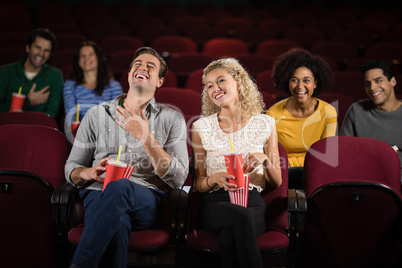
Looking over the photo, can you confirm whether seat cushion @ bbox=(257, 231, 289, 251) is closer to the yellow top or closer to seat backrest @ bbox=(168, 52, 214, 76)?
the yellow top

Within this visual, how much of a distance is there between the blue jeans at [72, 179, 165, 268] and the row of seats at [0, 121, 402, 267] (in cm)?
6

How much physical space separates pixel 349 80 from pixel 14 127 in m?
2.03

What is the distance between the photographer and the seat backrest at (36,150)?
62.2 inches

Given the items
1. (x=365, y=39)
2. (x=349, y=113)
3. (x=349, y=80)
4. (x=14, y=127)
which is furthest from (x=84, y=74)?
(x=365, y=39)

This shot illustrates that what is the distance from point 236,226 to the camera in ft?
4.13

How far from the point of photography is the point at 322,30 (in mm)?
4406

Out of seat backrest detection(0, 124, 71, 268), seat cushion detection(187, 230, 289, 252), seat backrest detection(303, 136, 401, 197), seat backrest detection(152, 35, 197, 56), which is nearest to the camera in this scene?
seat cushion detection(187, 230, 289, 252)

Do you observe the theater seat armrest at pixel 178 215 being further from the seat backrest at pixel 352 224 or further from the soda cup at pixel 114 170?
the seat backrest at pixel 352 224

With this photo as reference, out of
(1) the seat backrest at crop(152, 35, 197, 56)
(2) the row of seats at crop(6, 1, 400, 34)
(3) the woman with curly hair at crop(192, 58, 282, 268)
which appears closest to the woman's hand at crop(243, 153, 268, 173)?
(3) the woman with curly hair at crop(192, 58, 282, 268)

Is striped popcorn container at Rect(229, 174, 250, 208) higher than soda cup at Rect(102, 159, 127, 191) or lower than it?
lower

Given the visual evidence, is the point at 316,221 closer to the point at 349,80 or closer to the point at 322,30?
the point at 349,80

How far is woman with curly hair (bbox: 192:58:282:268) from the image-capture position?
1.28 m

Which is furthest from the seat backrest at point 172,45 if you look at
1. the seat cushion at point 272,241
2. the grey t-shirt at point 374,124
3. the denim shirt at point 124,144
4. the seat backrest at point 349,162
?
the seat cushion at point 272,241

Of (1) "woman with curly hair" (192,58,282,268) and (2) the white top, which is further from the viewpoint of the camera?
(2) the white top
